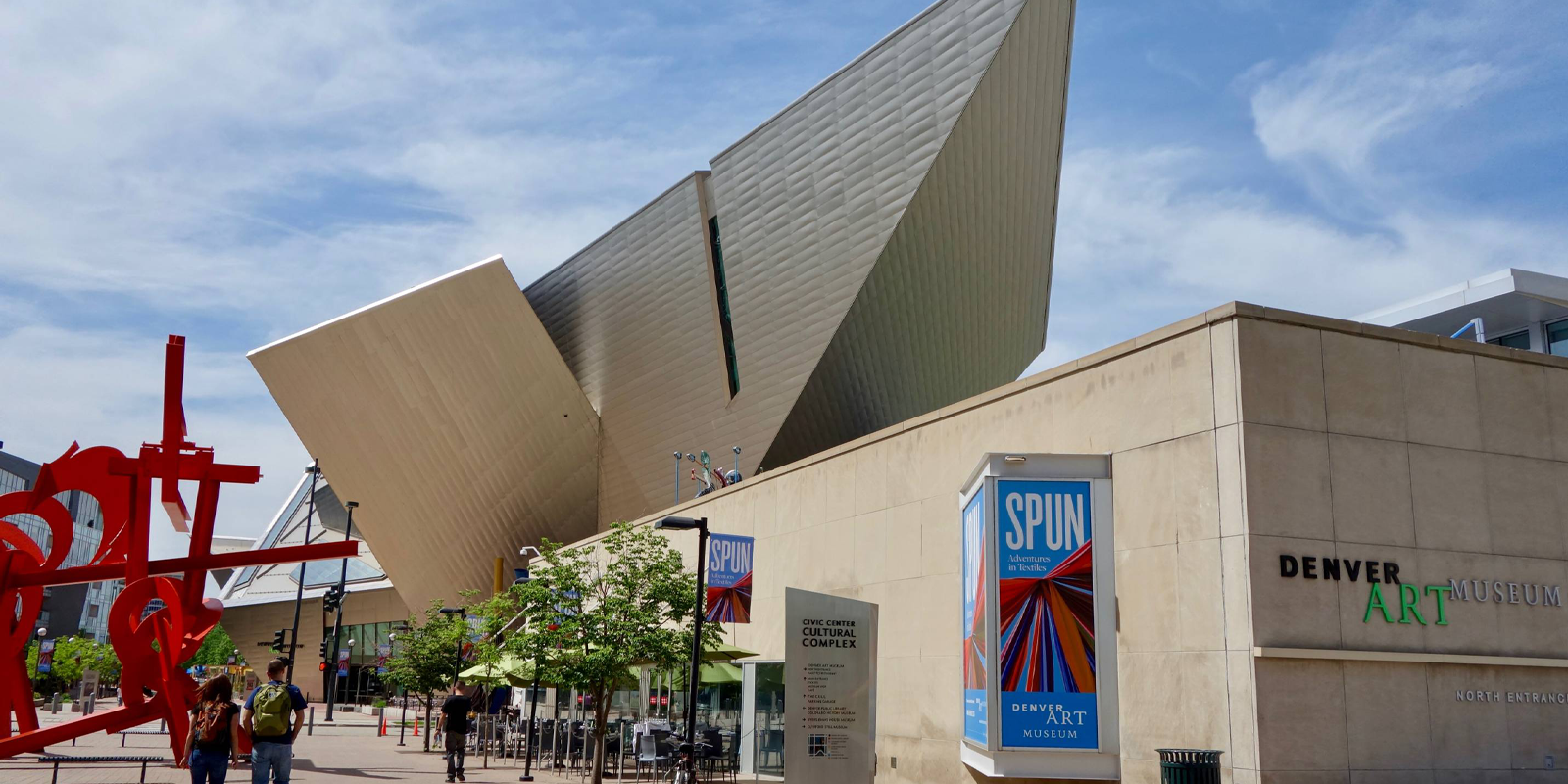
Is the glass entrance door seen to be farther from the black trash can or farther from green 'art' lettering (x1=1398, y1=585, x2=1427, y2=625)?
green 'art' lettering (x1=1398, y1=585, x2=1427, y2=625)

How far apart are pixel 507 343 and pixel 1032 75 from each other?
22359 mm

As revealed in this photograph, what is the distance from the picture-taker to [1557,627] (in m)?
13.9

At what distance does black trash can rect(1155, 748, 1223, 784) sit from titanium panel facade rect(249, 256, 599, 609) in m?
34.1

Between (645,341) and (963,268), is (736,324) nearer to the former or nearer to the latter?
(645,341)

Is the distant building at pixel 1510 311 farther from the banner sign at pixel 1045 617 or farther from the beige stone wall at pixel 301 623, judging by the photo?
the beige stone wall at pixel 301 623

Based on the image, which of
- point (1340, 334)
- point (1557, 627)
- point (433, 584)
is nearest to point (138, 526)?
point (1340, 334)

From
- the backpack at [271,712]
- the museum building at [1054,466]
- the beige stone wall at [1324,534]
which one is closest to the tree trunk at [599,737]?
the museum building at [1054,466]

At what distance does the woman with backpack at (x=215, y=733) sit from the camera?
33.9ft

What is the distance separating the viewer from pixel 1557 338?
111 feet

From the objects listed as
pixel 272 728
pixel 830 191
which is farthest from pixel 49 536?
pixel 272 728

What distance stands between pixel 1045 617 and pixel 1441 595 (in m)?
4.65

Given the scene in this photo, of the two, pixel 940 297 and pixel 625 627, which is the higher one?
pixel 940 297

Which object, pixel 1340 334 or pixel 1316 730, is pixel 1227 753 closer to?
pixel 1316 730

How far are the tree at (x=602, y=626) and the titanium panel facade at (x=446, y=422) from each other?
74.9 ft
